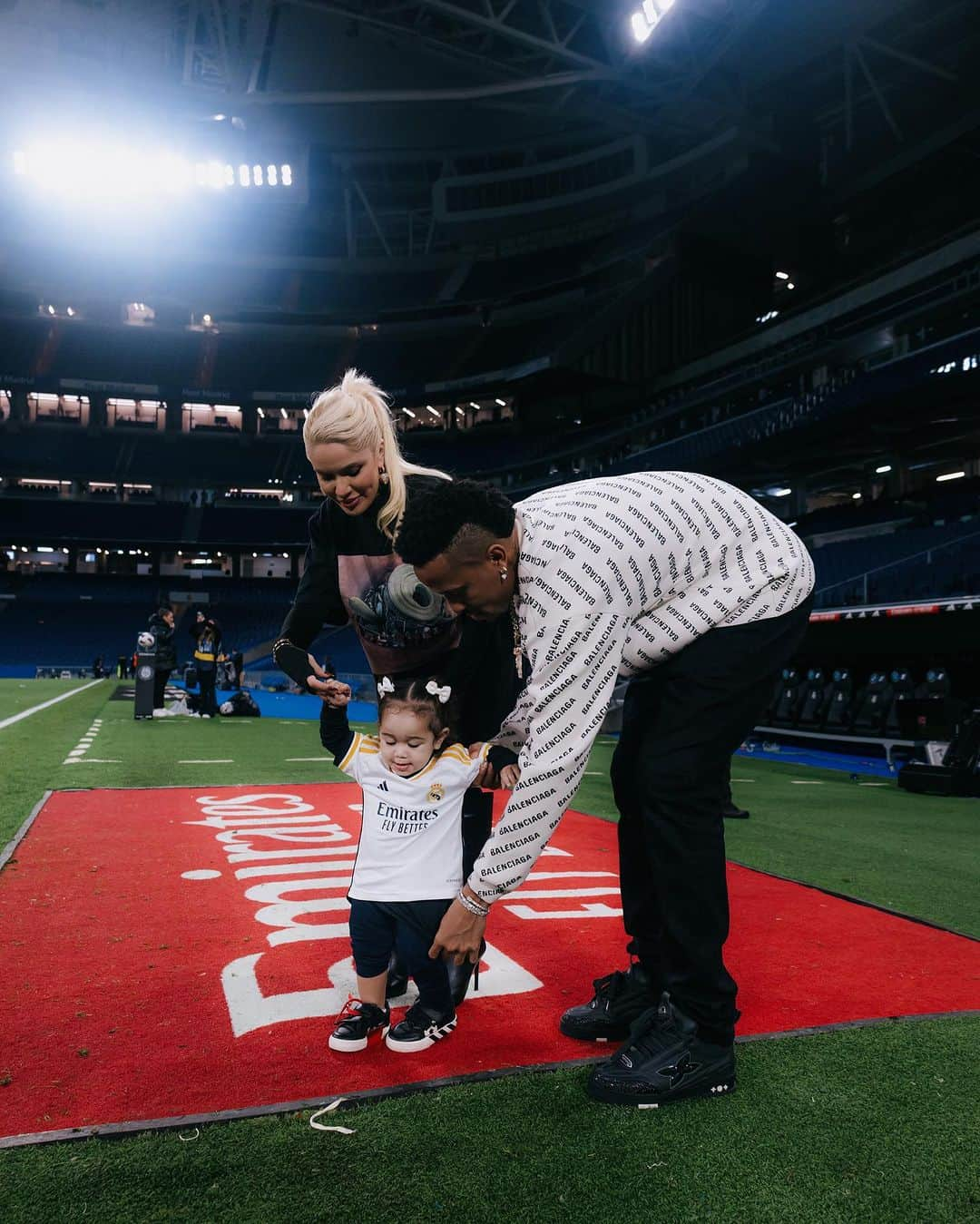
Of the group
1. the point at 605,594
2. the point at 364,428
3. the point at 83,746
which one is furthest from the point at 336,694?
the point at 83,746

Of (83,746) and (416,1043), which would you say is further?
(83,746)

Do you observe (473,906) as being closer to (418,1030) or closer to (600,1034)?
(418,1030)

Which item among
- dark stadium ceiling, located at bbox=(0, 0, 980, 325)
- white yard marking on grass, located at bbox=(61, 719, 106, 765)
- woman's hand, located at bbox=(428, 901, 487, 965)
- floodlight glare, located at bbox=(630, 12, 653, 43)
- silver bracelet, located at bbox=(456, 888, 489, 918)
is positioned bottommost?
A: white yard marking on grass, located at bbox=(61, 719, 106, 765)

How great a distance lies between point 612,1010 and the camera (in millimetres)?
2332

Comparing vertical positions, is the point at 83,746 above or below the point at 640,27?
below

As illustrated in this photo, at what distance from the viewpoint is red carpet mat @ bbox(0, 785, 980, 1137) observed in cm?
202

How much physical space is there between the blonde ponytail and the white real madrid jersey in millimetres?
752

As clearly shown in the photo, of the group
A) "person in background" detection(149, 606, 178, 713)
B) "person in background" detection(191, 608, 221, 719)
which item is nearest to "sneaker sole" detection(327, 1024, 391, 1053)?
"person in background" detection(191, 608, 221, 719)

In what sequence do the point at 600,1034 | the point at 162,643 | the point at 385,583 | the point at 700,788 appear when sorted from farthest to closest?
the point at 162,643
the point at 385,583
the point at 600,1034
the point at 700,788

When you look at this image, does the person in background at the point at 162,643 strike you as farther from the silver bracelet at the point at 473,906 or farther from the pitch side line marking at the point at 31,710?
the silver bracelet at the point at 473,906

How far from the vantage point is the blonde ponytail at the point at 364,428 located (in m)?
2.42

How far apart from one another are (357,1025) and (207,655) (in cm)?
1264

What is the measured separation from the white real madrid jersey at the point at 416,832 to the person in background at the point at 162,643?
12.0 metres

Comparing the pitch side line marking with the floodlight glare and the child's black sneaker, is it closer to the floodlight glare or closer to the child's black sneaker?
the child's black sneaker
